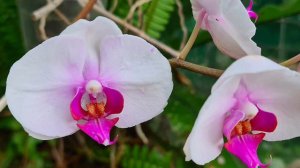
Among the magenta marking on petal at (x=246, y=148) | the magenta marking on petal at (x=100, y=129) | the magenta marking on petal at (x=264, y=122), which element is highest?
the magenta marking on petal at (x=264, y=122)

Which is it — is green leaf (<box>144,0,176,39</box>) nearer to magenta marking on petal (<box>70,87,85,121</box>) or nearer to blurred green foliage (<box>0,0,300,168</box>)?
blurred green foliage (<box>0,0,300,168</box>)

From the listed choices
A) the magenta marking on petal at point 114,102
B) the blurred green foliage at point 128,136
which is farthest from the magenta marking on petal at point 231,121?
the blurred green foliage at point 128,136

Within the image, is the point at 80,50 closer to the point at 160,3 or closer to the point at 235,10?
the point at 235,10

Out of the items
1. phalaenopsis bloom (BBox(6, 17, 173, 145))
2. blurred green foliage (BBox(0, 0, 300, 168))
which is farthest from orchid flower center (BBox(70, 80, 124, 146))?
blurred green foliage (BBox(0, 0, 300, 168))

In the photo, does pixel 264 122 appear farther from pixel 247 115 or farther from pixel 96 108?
pixel 96 108

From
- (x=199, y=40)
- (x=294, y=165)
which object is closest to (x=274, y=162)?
(x=294, y=165)

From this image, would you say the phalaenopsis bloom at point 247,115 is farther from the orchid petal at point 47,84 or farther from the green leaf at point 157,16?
the green leaf at point 157,16
